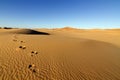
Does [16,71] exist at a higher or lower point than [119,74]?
higher

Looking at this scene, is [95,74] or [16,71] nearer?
[16,71]

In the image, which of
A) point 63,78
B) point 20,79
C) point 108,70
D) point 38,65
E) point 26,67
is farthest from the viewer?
point 108,70

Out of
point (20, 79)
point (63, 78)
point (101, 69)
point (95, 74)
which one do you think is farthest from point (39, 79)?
point (101, 69)

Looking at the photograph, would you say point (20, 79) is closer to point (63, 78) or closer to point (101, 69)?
point (63, 78)

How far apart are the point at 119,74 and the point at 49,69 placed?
14.6 ft

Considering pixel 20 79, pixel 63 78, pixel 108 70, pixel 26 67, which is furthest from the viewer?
pixel 108 70

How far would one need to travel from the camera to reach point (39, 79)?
4.87 metres

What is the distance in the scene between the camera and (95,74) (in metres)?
5.83

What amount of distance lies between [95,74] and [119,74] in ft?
5.59

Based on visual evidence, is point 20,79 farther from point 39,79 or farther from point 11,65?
point 11,65

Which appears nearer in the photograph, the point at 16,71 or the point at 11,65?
the point at 16,71

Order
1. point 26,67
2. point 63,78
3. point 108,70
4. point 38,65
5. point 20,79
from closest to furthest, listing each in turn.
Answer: point 20,79 → point 63,78 → point 26,67 → point 38,65 → point 108,70

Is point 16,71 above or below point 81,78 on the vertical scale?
above

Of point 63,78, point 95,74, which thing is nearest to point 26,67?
point 63,78
